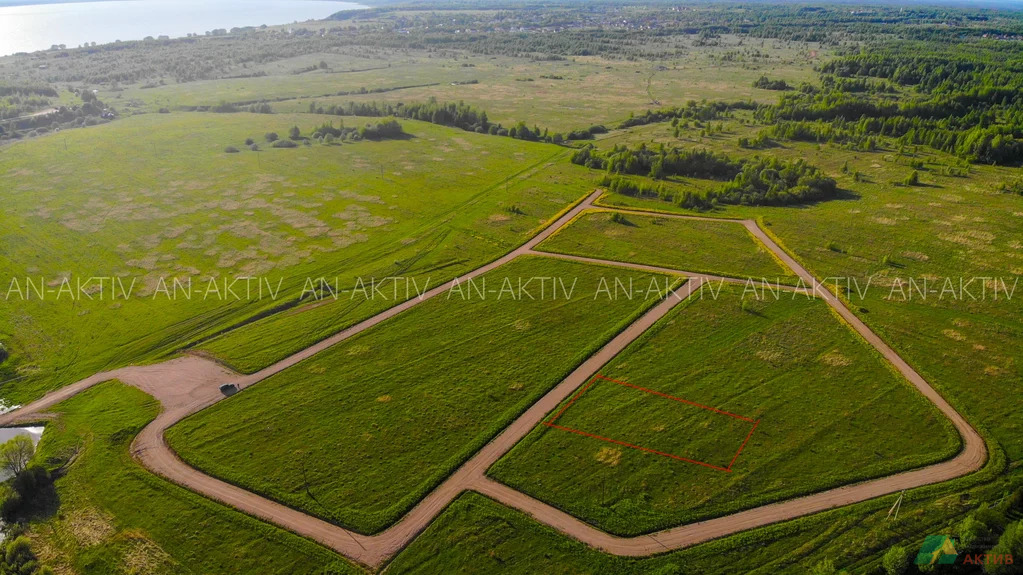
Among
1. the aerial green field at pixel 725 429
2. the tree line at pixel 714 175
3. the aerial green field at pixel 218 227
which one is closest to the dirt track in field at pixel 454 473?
the aerial green field at pixel 725 429

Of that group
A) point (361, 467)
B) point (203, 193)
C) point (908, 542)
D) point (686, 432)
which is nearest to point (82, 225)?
point (203, 193)

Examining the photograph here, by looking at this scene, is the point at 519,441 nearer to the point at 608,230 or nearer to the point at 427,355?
the point at 427,355

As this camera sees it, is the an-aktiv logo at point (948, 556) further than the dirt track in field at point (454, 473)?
No

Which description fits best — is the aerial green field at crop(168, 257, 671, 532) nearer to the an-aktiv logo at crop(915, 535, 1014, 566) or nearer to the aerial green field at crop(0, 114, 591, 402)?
the aerial green field at crop(0, 114, 591, 402)

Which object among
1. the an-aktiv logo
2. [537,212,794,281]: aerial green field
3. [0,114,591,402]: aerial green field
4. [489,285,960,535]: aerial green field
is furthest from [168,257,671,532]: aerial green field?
→ the an-aktiv logo

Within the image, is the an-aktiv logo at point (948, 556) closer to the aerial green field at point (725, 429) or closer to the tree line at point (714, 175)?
the aerial green field at point (725, 429)
